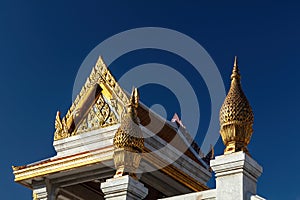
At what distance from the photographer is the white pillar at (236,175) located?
9.03 meters

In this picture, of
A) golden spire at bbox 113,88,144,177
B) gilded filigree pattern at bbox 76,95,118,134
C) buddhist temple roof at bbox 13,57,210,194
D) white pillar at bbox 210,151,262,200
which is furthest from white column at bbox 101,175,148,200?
gilded filigree pattern at bbox 76,95,118,134

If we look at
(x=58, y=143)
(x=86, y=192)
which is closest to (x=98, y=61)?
(x=58, y=143)

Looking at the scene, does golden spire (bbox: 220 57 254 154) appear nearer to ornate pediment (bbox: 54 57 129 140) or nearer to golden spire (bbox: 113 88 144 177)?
golden spire (bbox: 113 88 144 177)

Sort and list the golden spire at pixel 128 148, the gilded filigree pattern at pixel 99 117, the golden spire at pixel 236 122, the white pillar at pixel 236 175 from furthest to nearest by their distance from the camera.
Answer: the gilded filigree pattern at pixel 99 117 → the golden spire at pixel 128 148 → the golden spire at pixel 236 122 → the white pillar at pixel 236 175

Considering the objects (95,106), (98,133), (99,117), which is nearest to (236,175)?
(98,133)

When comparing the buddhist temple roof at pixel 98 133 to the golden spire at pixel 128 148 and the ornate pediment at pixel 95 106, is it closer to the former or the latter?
the ornate pediment at pixel 95 106

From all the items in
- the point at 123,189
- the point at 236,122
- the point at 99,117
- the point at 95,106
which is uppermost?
the point at 95,106

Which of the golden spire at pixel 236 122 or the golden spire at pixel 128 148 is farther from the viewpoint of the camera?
the golden spire at pixel 128 148

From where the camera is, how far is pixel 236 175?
9094mm

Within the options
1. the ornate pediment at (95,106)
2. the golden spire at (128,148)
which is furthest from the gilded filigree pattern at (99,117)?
the golden spire at (128,148)

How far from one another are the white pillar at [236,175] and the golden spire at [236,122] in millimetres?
209

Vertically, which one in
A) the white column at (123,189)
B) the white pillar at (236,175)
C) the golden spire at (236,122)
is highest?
the golden spire at (236,122)

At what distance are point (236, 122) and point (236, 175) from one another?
33.1 inches

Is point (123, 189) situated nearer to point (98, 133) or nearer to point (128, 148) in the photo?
point (128, 148)
